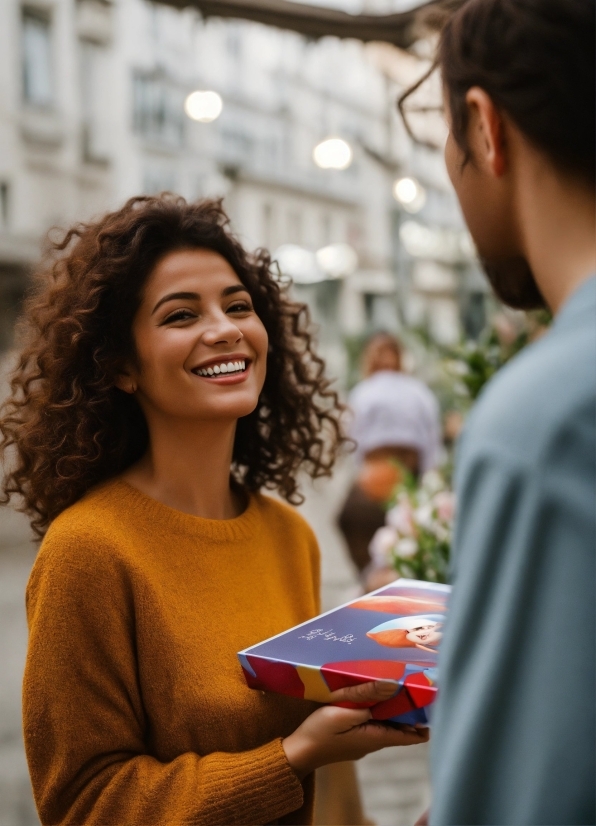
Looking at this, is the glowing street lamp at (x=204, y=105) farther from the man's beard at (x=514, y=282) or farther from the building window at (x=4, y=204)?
the man's beard at (x=514, y=282)

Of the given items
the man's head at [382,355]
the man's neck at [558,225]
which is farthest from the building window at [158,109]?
the man's neck at [558,225]

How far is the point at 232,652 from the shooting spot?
4.52 ft

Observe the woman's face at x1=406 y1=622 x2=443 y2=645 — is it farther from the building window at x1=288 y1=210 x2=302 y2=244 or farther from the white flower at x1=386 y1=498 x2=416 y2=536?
the building window at x1=288 y1=210 x2=302 y2=244

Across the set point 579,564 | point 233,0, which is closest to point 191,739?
point 579,564

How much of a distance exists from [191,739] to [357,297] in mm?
6684

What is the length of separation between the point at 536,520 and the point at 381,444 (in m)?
3.93

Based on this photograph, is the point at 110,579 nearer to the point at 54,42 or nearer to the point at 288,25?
the point at 288,25

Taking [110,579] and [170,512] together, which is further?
[170,512]

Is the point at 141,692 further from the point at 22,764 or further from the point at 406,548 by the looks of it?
the point at 22,764

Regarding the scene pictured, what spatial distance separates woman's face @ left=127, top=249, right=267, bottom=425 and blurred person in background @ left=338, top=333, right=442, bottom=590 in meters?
2.95

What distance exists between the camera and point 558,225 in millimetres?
818

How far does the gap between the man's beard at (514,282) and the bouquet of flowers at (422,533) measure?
62.8 inches

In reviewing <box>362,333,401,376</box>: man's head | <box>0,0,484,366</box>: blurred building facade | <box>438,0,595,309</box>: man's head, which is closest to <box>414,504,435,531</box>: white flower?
<box>438,0,595,309</box>: man's head

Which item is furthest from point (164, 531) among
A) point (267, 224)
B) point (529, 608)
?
point (267, 224)
